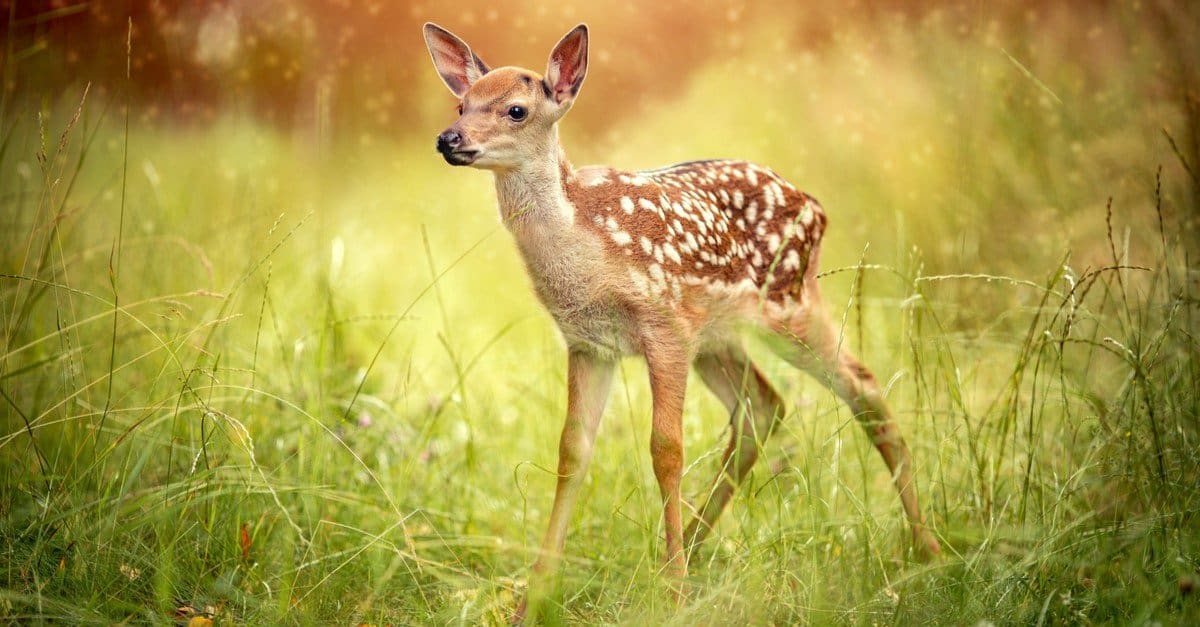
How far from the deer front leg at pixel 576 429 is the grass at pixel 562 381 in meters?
0.10

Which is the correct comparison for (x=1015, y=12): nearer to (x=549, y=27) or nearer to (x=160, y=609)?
(x=549, y=27)

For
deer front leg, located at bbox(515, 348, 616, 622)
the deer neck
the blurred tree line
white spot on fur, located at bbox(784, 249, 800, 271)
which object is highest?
the blurred tree line

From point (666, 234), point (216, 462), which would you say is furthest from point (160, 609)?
point (666, 234)

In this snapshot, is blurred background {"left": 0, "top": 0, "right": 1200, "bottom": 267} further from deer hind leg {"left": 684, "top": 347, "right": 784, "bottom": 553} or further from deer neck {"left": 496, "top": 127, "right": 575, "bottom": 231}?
deer hind leg {"left": 684, "top": 347, "right": 784, "bottom": 553}

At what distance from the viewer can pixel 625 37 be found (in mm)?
7785

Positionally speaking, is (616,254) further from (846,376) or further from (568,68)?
(846,376)

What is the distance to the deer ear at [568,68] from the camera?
10.0 feet

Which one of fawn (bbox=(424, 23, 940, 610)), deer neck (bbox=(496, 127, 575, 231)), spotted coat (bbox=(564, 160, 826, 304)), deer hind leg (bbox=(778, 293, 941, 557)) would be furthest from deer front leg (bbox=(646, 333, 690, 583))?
deer hind leg (bbox=(778, 293, 941, 557))

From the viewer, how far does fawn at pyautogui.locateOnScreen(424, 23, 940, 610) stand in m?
3.02

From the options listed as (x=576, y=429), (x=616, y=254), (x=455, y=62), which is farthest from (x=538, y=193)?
(x=576, y=429)

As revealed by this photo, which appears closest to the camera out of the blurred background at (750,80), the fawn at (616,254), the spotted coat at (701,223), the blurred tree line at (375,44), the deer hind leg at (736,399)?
the fawn at (616,254)

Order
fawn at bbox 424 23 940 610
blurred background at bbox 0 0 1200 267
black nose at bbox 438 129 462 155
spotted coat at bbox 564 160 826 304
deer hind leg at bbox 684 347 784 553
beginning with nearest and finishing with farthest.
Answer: black nose at bbox 438 129 462 155, fawn at bbox 424 23 940 610, spotted coat at bbox 564 160 826 304, deer hind leg at bbox 684 347 784 553, blurred background at bbox 0 0 1200 267

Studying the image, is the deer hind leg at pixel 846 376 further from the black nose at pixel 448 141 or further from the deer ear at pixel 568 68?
the black nose at pixel 448 141

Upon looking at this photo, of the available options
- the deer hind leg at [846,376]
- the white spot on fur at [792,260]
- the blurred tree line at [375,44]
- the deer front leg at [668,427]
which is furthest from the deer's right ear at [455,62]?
the deer hind leg at [846,376]
